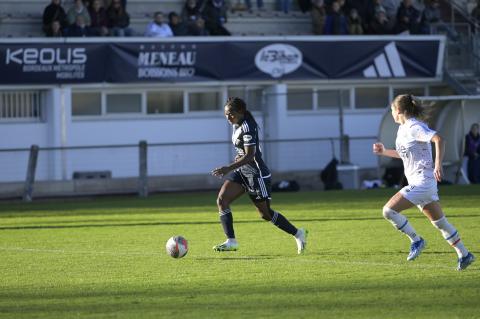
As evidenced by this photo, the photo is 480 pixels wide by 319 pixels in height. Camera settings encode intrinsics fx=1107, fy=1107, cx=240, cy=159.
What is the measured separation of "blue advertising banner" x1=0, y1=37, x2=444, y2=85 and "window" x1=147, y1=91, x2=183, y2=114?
923mm

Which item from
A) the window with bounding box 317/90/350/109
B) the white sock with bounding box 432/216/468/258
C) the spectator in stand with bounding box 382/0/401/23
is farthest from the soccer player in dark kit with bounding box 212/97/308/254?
the spectator in stand with bounding box 382/0/401/23

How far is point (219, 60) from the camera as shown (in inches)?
1171

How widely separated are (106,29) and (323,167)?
6767 millimetres

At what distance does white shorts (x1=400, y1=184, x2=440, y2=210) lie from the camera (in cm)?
1183

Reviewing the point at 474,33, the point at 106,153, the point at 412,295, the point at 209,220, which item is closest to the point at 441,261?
the point at 412,295

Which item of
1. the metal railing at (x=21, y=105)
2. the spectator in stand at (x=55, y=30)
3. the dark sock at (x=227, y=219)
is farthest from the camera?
the metal railing at (x=21, y=105)

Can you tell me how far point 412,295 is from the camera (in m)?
9.98

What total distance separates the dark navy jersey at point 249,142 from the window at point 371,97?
62.6 ft

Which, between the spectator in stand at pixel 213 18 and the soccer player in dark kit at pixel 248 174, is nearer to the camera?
the soccer player in dark kit at pixel 248 174

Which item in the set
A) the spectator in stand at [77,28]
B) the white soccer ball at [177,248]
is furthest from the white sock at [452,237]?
the spectator in stand at [77,28]

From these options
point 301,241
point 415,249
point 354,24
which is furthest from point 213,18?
point 415,249

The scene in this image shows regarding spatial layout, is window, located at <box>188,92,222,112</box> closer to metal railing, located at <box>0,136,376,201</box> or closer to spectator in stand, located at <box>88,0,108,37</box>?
metal railing, located at <box>0,136,376,201</box>

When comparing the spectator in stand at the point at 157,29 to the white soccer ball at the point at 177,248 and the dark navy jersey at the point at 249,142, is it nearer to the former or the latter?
the dark navy jersey at the point at 249,142

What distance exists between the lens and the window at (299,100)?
31.4 m
